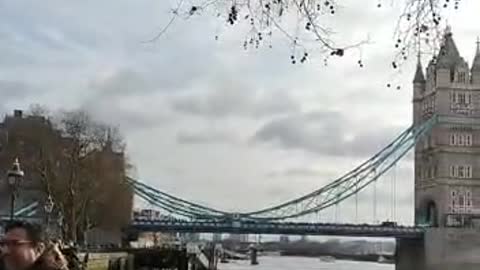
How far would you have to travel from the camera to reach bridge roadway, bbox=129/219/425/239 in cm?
8288

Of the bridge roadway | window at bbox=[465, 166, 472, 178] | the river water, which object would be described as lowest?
the river water

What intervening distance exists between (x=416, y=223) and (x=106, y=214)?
132ft

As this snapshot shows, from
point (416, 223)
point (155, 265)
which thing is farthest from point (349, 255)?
point (155, 265)

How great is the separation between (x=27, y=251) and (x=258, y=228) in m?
79.9

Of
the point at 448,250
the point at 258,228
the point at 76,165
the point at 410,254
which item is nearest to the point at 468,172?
the point at 410,254

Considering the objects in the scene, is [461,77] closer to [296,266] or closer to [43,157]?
[296,266]

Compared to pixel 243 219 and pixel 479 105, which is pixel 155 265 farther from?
pixel 479 105

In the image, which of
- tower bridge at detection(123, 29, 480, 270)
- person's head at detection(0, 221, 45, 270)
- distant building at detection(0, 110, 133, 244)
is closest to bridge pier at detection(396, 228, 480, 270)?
tower bridge at detection(123, 29, 480, 270)

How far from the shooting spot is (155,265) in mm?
65188

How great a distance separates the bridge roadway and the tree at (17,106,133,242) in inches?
748

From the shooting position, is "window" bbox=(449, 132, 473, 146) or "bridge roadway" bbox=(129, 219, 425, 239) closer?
"bridge roadway" bbox=(129, 219, 425, 239)

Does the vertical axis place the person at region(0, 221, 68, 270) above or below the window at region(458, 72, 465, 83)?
below

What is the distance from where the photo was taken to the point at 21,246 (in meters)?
4.36

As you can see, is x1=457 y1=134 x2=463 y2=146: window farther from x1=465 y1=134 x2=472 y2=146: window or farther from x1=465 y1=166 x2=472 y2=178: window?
x1=465 y1=166 x2=472 y2=178: window
